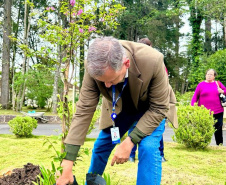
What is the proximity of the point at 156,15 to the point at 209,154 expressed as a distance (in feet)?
65.0

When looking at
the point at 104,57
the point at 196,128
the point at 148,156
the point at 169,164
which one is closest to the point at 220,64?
the point at 196,128

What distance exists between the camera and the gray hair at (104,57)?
1757mm

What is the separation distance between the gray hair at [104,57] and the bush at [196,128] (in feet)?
14.0

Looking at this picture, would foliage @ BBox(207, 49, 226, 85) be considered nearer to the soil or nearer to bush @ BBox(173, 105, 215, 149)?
bush @ BBox(173, 105, 215, 149)

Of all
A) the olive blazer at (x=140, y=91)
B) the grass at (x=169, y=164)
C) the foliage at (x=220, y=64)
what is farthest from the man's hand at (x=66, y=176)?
the foliage at (x=220, y=64)

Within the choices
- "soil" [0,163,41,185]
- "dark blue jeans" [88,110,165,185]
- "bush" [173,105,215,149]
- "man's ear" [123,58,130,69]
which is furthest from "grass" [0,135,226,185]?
"man's ear" [123,58,130,69]

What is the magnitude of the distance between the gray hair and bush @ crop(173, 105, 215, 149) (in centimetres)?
425

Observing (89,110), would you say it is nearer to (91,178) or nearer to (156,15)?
(91,178)

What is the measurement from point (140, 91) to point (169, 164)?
9.04ft

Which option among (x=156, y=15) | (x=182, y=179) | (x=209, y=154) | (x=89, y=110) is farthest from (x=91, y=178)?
(x=156, y=15)

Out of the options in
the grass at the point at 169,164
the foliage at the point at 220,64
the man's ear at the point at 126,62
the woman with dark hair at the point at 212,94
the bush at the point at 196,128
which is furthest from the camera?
the foliage at the point at 220,64

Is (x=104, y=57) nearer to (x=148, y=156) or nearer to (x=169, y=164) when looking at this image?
(x=148, y=156)

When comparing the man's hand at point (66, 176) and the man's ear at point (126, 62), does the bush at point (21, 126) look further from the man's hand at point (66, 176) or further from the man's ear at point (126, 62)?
the man's ear at point (126, 62)

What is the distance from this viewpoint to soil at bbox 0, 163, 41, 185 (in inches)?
117
